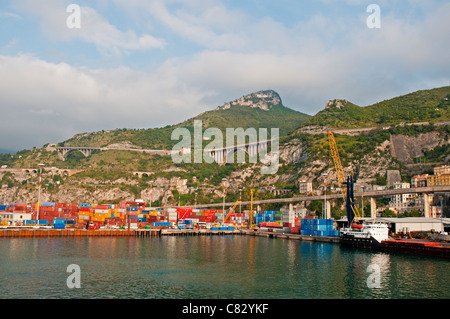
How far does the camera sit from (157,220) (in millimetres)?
101562

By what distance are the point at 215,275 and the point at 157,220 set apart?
6633 cm

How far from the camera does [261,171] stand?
169 m

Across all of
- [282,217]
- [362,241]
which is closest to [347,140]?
[282,217]

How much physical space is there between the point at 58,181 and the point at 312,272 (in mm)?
140088

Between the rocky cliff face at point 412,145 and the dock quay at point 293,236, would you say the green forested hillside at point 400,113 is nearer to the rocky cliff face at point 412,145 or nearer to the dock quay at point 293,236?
the rocky cliff face at point 412,145

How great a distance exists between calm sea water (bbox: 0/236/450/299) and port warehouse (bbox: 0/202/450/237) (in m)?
27.9

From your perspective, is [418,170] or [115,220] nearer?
[115,220]

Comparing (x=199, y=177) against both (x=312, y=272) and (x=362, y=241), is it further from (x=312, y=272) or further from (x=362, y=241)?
(x=312, y=272)

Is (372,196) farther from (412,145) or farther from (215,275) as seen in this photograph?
(215,275)

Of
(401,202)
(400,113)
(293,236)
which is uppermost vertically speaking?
(400,113)

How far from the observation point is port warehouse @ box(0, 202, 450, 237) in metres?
78.4

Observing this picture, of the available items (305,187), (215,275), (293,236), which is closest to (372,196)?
(293,236)

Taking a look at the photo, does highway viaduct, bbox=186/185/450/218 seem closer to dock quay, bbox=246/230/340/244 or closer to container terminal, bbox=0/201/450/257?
container terminal, bbox=0/201/450/257

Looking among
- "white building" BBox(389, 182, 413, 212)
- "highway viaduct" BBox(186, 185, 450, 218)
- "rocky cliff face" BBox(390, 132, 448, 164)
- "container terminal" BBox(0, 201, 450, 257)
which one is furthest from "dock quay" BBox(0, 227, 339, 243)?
"rocky cliff face" BBox(390, 132, 448, 164)
